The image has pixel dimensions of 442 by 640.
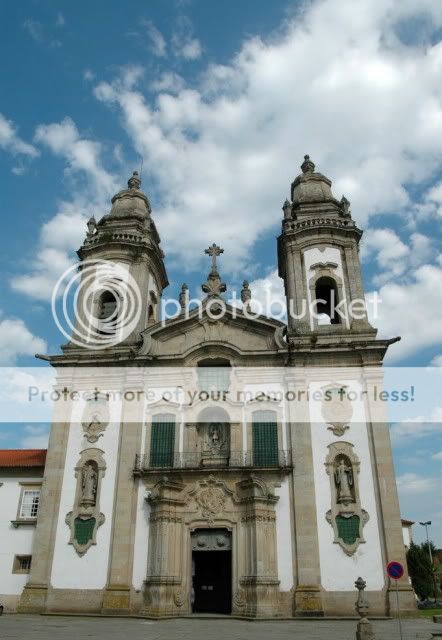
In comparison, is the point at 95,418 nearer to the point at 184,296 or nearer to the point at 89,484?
the point at 89,484

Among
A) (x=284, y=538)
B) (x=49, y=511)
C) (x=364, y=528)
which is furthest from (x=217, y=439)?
(x=49, y=511)

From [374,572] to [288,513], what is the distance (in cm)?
361

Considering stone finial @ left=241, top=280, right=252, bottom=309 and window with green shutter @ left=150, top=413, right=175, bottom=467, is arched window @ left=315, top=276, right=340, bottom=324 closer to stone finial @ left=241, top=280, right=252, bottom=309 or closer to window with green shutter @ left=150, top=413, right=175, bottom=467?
stone finial @ left=241, top=280, right=252, bottom=309

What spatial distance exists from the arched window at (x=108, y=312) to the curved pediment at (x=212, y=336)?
2441 mm

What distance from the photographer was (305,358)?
23.7 metres

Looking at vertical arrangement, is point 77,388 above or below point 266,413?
above

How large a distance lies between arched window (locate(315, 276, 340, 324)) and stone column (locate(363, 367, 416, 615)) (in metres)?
4.13

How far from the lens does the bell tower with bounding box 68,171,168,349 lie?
26531 mm

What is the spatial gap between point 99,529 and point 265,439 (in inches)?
295

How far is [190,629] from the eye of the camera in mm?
15875

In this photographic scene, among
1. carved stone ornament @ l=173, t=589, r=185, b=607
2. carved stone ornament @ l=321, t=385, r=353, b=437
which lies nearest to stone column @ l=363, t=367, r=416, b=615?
carved stone ornament @ l=321, t=385, r=353, b=437

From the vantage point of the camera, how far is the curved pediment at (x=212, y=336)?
24281 mm

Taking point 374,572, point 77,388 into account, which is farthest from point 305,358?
point 77,388

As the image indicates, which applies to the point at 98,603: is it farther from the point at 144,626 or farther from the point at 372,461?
the point at 372,461
